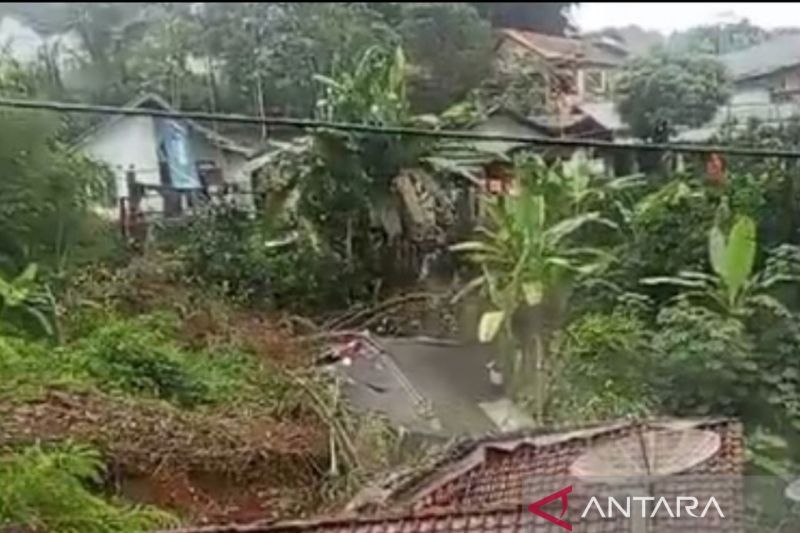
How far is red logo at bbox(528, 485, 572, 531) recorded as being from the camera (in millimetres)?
1128

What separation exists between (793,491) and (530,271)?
1.32 feet

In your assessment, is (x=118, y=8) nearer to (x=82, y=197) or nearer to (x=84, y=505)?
(x=82, y=197)

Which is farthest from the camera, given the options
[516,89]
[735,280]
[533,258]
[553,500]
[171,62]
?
[171,62]

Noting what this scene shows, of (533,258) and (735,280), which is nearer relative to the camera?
(735,280)

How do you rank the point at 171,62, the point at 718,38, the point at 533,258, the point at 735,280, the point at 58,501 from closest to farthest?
the point at 58,501
the point at 735,280
the point at 533,258
the point at 718,38
the point at 171,62

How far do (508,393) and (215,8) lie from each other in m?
1.27

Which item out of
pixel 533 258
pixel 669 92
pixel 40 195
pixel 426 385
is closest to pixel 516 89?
pixel 669 92

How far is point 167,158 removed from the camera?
166 cm

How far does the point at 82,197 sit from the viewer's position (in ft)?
5.06

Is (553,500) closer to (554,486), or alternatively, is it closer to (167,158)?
(554,486)

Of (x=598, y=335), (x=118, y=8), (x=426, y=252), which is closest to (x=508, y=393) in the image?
(x=598, y=335)

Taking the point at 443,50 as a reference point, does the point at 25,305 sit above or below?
below

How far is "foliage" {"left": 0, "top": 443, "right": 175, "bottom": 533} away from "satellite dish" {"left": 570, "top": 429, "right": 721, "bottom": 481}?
43 cm

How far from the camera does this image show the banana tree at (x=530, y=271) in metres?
1.46
